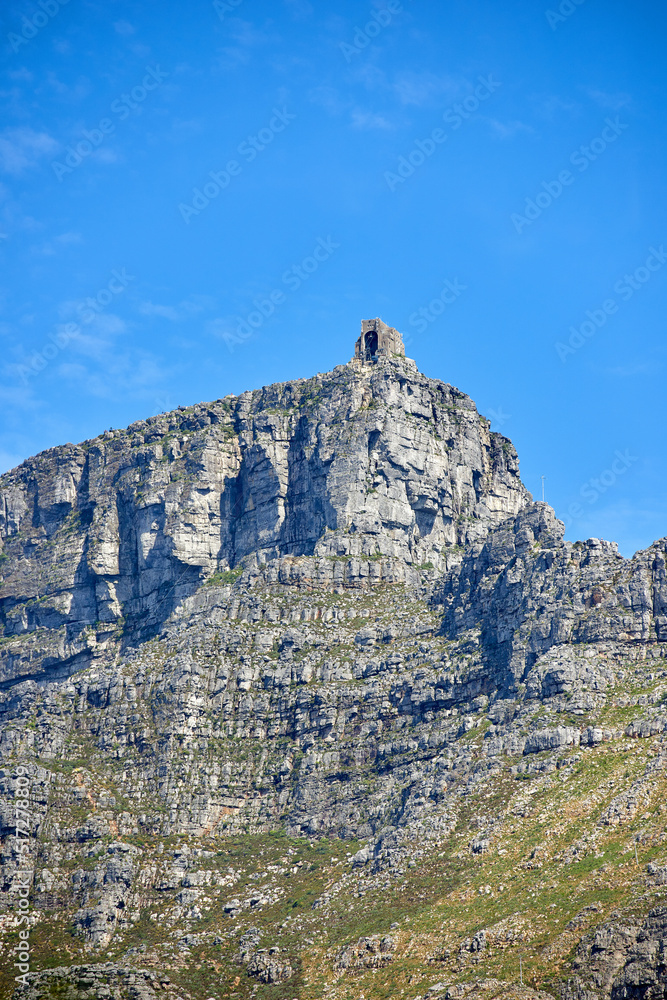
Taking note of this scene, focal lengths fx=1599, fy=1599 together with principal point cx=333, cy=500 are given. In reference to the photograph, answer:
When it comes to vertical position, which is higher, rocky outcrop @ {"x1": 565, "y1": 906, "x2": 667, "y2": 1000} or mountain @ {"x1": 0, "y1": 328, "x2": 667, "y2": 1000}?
mountain @ {"x1": 0, "y1": 328, "x2": 667, "y2": 1000}

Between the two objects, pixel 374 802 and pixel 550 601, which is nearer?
pixel 374 802

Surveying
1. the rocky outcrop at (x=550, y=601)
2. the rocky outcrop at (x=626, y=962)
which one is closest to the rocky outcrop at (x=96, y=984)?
the rocky outcrop at (x=626, y=962)

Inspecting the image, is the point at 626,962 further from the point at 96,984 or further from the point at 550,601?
the point at 550,601

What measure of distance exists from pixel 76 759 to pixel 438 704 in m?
43.0

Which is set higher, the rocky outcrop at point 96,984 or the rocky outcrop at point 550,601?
the rocky outcrop at point 550,601

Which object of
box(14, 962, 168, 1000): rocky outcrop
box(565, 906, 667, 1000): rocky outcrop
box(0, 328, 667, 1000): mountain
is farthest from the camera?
box(14, 962, 168, 1000): rocky outcrop

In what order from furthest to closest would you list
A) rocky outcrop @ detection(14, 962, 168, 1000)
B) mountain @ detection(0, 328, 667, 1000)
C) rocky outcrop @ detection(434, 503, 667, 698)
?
rocky outcrop @ detection(434, 503, 667, 698), rocky outcrop @ detection(14, 962, 168, 1000), mountain @ detection(0, 328, 667, 1000)

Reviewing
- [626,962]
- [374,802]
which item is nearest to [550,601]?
[374,802]

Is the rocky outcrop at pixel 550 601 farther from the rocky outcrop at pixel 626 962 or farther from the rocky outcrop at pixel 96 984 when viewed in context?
the rocky outcrop at pixel 96 984

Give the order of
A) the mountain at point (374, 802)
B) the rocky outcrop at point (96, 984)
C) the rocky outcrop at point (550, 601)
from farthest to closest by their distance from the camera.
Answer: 1. the rocky outcrop at point (550, 601)
2. the rocky outcrop at point (96, 984)
3. the mountain at point (374, 802)

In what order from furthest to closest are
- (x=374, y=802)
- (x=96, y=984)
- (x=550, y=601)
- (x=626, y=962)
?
(x=550, y=601), (x=374, y=802), (x=96, y=984), (x=626, y=962)

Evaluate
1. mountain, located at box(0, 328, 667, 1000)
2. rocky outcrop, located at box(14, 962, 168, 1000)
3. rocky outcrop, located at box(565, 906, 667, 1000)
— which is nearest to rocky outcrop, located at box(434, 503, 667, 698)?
mountain, located at box(0, 328, 667, 1000)

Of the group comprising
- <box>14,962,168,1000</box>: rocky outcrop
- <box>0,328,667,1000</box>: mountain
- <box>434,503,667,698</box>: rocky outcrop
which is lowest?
<box>14,962,168,1000</box>: rocky outcrop

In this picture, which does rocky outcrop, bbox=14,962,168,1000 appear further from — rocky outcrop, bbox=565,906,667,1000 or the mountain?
rocky outcrop, bbox=565,906,667,1000
